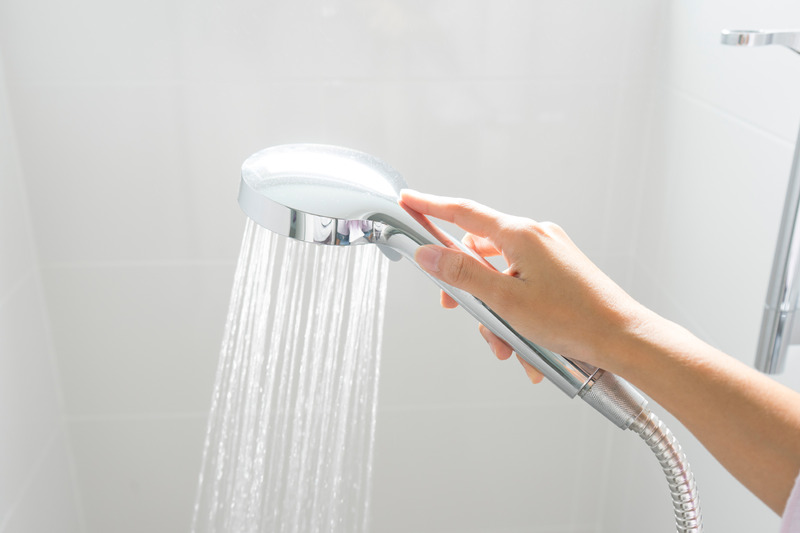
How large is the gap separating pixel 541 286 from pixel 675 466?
15cm

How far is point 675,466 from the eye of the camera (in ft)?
1.65

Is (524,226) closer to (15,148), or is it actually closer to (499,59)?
(499,59)

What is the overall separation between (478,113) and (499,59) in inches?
3.1

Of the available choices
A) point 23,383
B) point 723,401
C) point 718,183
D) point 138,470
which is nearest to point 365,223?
point 723,401

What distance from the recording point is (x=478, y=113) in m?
1.03

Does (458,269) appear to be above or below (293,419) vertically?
above

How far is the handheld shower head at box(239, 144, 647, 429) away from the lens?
485mm

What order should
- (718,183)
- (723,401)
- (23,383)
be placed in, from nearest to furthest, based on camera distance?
(723,401) < (718,183) < (23,383)

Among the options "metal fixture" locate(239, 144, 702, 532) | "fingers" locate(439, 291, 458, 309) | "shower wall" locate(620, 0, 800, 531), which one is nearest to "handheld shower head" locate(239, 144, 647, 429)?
"metal fixture" locate(239, 144, 702, 532)

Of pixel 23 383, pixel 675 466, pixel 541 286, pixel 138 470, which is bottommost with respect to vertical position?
pixel 138 470

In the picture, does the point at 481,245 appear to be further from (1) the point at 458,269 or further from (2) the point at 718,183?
(2) the point at 718,183

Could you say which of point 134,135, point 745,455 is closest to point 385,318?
point 134,135

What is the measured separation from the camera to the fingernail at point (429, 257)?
489mm

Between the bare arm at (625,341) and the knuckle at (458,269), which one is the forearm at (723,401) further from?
the knuckle at (458,269)
